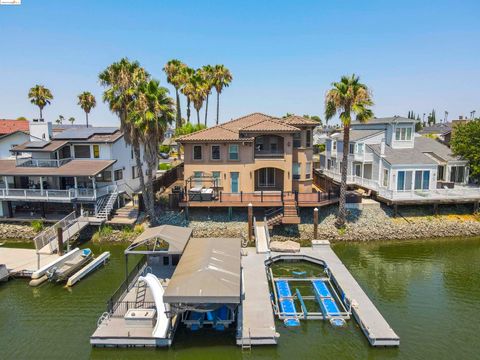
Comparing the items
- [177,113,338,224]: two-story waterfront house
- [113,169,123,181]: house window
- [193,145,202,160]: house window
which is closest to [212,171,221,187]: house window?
[177,113,338,224]: two-story waterfront house

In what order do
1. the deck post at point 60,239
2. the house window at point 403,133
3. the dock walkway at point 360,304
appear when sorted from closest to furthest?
the dock walkway at point 360,304, the deck post at point 60,239, the house window at point 403,133

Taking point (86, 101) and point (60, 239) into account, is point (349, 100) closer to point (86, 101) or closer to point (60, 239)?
point (60, 239)

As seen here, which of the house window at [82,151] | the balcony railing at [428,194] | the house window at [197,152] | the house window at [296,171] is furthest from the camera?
the house window at [82,151]

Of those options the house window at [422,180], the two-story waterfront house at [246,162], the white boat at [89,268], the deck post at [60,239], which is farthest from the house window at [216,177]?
the house window at [422,180]

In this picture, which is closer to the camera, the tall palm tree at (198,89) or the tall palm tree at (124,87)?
the tall palm tree at (124,87)

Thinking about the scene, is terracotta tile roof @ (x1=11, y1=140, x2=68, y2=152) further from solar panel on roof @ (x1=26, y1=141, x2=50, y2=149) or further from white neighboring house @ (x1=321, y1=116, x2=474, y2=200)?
white neighboring house @ (x1=321, y1=116, x2=474, y2=200)

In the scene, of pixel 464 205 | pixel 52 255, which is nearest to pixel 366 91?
pixel 464 205

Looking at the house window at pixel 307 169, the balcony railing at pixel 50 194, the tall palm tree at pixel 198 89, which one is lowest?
the balcony railing at pixel 50 194

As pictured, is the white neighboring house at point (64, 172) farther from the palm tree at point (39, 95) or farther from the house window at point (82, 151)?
the palm tree at point (39, 95)
